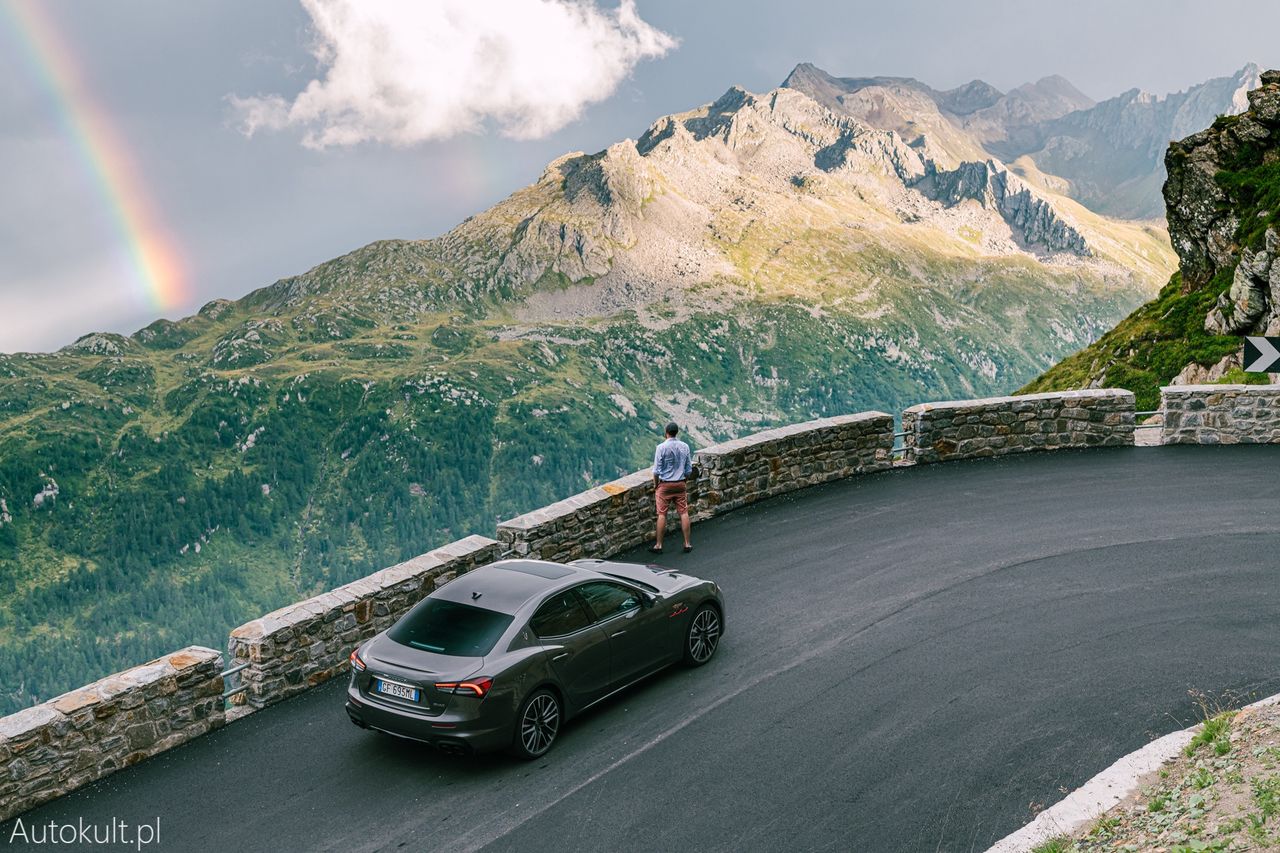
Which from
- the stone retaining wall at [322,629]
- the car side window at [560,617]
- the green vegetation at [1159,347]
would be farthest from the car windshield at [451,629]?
the green vegetation at [1159,347]

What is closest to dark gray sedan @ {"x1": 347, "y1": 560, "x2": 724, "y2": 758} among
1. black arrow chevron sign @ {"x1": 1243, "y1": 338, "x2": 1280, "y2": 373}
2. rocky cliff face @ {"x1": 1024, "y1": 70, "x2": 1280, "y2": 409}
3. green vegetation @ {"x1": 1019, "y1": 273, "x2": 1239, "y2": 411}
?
black arrow chevron sign @ {"x1": 1243, "y1": 338, "x2": 1280, "y2": 373}

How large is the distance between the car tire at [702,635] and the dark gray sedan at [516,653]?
0.03 metres

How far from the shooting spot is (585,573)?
1083cm

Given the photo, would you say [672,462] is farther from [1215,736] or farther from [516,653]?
[1215,736]

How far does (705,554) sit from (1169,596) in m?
6.69

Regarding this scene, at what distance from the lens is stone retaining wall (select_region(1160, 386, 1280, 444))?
64.2ft

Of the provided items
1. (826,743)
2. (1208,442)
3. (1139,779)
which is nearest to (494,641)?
(826,743)

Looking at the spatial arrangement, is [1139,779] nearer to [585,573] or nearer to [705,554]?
[585,573]

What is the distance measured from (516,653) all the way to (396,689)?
1.28 meters

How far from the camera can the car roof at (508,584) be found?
10109mm

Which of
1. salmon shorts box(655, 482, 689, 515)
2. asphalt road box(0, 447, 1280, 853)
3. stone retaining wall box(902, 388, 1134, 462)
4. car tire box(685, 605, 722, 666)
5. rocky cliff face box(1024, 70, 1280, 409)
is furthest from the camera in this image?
rocky cliff face box(1024, 70, 1280, 409)

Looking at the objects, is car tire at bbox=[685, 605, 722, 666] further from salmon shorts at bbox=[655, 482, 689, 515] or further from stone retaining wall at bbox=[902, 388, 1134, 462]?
stone retaining wall at bbox=[902, 388, 1134, 462]

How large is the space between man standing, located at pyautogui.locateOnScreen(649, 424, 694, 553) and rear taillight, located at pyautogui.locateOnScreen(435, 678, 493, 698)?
263 inches

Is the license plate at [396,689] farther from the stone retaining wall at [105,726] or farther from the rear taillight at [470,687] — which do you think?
the stone retaining wall at [105,726]
